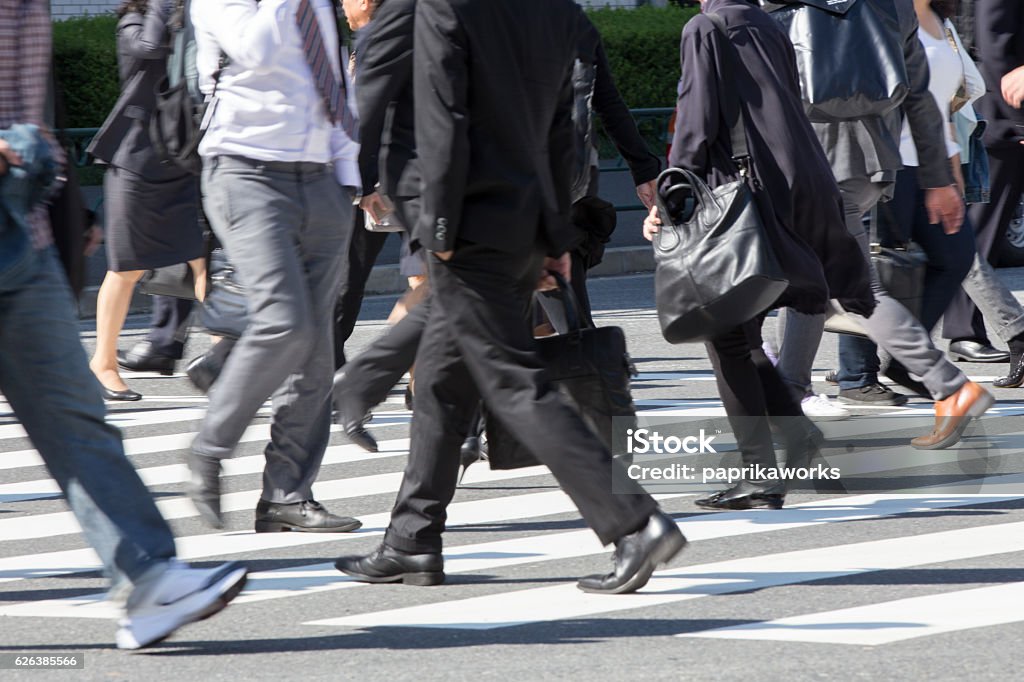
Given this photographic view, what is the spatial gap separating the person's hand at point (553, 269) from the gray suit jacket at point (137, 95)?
11.3 ft

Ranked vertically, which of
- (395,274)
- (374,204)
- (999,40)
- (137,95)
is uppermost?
(999,40)

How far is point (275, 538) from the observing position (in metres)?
6.32

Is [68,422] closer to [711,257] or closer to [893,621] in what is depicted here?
[893,621]

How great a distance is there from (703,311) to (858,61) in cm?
170

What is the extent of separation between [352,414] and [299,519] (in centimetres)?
147

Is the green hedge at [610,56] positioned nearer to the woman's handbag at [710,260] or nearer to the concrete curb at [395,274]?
the concrete curb at [395,274]

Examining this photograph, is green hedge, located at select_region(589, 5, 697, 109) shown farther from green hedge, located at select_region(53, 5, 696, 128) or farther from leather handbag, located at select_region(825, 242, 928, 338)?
leather handbag, located at select_region(825, 242, 928, 338)

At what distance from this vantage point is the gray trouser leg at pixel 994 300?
386 inches

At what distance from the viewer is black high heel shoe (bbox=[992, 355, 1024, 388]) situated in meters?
9.55

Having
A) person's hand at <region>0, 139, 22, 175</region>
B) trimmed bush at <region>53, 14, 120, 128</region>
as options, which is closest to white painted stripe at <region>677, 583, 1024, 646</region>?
person's hand at <region>0, 139, 22, 175</region>

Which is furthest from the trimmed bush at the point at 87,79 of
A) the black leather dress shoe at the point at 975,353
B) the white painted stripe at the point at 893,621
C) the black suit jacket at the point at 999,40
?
the white painted stripe at the point at 893,621

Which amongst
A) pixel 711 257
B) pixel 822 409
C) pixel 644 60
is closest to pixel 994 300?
pixel 822 409

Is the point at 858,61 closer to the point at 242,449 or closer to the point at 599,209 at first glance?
the point at 599,209

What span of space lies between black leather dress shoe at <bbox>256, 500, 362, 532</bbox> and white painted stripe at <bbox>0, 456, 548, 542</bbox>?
16 cm
